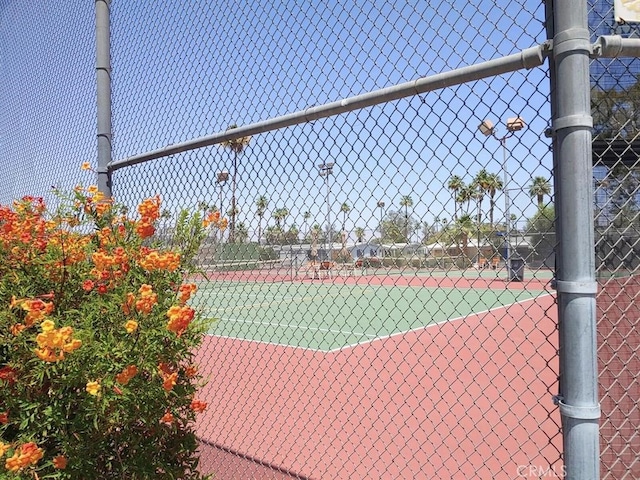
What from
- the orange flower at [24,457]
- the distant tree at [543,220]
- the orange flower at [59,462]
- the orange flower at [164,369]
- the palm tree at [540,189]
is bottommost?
the orange flower at [59,462]

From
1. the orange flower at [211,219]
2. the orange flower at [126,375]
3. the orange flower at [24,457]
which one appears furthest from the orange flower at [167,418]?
the orange flower at [211,219]

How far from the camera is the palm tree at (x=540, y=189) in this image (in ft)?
5.31

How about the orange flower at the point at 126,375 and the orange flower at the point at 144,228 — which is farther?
the orange flower at the point at 144,228

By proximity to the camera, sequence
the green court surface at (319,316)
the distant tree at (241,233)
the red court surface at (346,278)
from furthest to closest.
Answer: the green court surface at (319,316) → the distant tree at (241,233) → the red court surface at (346,278)

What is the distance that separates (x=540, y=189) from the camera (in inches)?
65.8

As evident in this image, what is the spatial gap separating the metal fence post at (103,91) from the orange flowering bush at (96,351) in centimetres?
115

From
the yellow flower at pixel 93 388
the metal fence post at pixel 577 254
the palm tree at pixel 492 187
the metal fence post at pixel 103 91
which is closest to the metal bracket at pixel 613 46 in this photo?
the metal fence post at pixel 577 254

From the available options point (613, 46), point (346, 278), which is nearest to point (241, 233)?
point (346, 278)

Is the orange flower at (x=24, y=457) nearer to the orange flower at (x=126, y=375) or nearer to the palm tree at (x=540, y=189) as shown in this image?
the orange flower at (x=126, y=375)

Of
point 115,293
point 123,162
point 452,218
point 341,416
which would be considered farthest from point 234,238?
point 341,416

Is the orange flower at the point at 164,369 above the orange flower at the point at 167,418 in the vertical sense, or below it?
above

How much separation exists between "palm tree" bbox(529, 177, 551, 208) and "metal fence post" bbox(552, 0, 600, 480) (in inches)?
7.7

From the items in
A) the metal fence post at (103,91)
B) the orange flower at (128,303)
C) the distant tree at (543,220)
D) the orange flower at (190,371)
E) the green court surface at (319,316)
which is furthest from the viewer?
the green court surface at (319,316)

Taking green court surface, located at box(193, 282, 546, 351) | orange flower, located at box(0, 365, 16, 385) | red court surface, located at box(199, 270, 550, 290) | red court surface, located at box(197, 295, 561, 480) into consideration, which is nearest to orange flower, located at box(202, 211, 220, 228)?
red court surface, located at box(199, 270, 550, 290)
